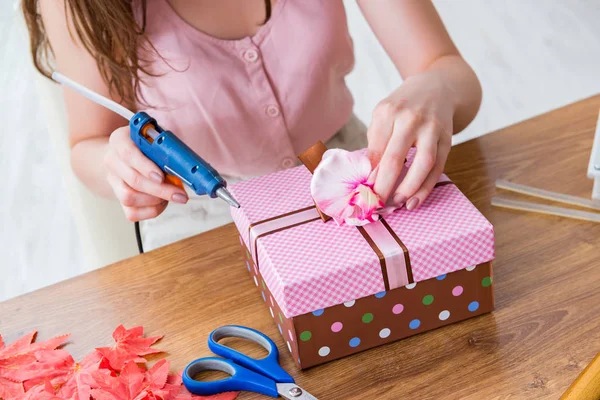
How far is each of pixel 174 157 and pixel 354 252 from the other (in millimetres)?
219

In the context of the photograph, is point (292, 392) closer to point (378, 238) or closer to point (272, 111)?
point (378, 238)

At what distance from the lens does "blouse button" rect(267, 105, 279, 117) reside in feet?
3.76

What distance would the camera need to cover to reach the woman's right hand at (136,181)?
2.64 feet

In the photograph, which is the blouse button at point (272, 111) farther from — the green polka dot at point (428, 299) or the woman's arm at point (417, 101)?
the green polka dot at point (428, 299)

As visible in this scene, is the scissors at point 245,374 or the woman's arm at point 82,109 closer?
the scissors at point 245,374

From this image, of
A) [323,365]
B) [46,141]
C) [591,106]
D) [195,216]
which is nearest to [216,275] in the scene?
[323,365]

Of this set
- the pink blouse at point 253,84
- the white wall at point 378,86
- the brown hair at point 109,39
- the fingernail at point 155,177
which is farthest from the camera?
the white wall at point 378,86

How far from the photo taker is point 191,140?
116 cm

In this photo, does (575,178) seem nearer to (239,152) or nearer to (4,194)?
(239,152)

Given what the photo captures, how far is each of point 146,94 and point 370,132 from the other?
0.48 meters

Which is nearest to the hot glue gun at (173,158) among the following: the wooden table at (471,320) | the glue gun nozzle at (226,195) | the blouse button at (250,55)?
the glue gun nozzle at (226,195)

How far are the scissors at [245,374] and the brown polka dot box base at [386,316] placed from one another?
2 cm

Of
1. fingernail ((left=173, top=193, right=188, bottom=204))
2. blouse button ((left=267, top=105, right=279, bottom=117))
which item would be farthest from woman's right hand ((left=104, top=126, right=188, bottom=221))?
blouse button ((left=267, top=105, right=279, bottom=117))

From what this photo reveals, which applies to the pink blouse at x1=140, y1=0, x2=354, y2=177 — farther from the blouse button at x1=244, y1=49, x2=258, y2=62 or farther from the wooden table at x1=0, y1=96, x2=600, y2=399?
the wooden table at x1=0, y1=96, x2=600, y2=399
